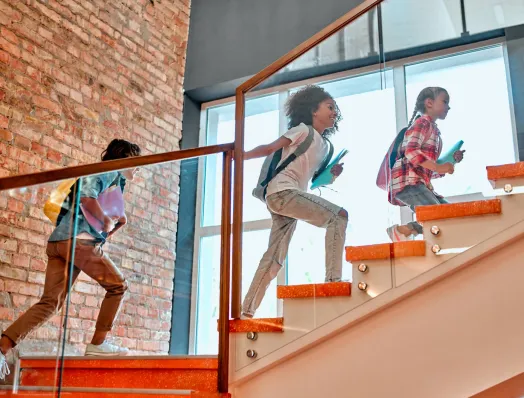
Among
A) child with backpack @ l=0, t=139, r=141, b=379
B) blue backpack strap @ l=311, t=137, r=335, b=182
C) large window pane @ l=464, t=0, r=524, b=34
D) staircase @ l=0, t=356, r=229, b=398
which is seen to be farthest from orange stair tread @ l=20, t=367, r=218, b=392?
large window pane @ l=464, t=0, r=524, b=34

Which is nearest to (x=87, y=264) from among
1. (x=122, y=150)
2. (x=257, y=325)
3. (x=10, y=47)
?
(x=257, y=325)

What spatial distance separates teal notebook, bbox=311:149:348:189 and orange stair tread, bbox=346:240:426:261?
0.30m

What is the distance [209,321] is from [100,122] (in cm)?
246

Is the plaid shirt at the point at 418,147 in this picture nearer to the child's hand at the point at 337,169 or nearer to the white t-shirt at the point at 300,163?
the child's hand at the point at 337,169

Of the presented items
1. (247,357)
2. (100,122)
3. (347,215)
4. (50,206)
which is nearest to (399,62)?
(347,215)

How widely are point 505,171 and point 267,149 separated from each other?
1.00 meters

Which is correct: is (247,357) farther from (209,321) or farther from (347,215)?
(347,215)

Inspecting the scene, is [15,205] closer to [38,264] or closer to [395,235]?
[38,264]

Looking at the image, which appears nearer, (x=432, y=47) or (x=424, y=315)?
(x=424, y=315)

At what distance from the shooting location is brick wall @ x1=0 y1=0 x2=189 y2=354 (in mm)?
2719

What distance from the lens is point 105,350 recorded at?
9.37 feet

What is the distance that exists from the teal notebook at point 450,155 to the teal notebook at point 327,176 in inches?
14.5

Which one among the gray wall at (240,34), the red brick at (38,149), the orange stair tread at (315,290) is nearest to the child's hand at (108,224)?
the orange stair tread at (315,290)

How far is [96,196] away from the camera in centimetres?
280
